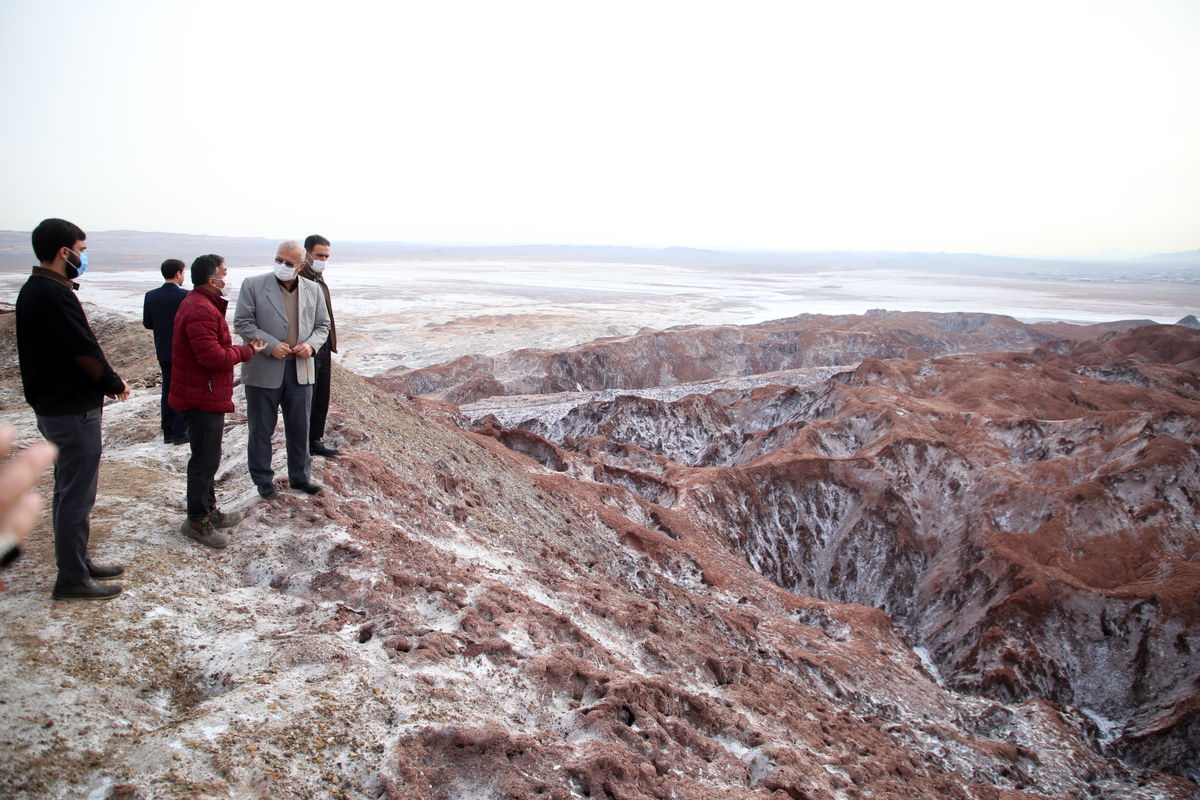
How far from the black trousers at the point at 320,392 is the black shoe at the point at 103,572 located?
8.43 ft

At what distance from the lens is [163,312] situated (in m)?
8.89

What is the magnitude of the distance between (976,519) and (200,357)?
25899 mm

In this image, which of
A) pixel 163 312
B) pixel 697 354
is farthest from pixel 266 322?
pixel 697 354

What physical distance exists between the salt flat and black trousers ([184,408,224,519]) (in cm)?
5521

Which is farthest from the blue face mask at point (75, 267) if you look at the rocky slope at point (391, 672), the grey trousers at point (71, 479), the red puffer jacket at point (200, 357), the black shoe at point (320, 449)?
the black shoe at point (320, 449)

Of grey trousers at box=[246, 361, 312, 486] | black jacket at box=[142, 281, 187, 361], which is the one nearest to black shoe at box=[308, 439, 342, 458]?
grey trousers at box=[246, 361, 312, 486]

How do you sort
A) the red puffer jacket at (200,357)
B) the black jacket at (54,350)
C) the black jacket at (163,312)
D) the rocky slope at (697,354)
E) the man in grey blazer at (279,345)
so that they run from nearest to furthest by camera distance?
the black jacket at (54,350) → the red puffer jacket at (200,357) → the man in grey blazer at (279,345) → the black jacket at (163,312) → the rocky slope at (697,354)

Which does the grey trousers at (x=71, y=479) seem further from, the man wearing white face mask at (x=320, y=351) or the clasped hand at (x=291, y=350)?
the man wearing white face mask at (x=320, y=351)

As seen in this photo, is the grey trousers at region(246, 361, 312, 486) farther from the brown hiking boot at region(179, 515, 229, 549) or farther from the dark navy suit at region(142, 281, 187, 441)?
the dark navy suit at region(142, 281, 187, 441)

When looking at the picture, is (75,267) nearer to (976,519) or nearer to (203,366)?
(203,366)

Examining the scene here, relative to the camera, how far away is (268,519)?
680cm

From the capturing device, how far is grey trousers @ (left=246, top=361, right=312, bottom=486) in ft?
21.2

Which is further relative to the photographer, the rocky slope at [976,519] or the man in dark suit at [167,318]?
the rocky slope at [976,519]

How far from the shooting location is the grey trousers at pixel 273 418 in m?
6.45
